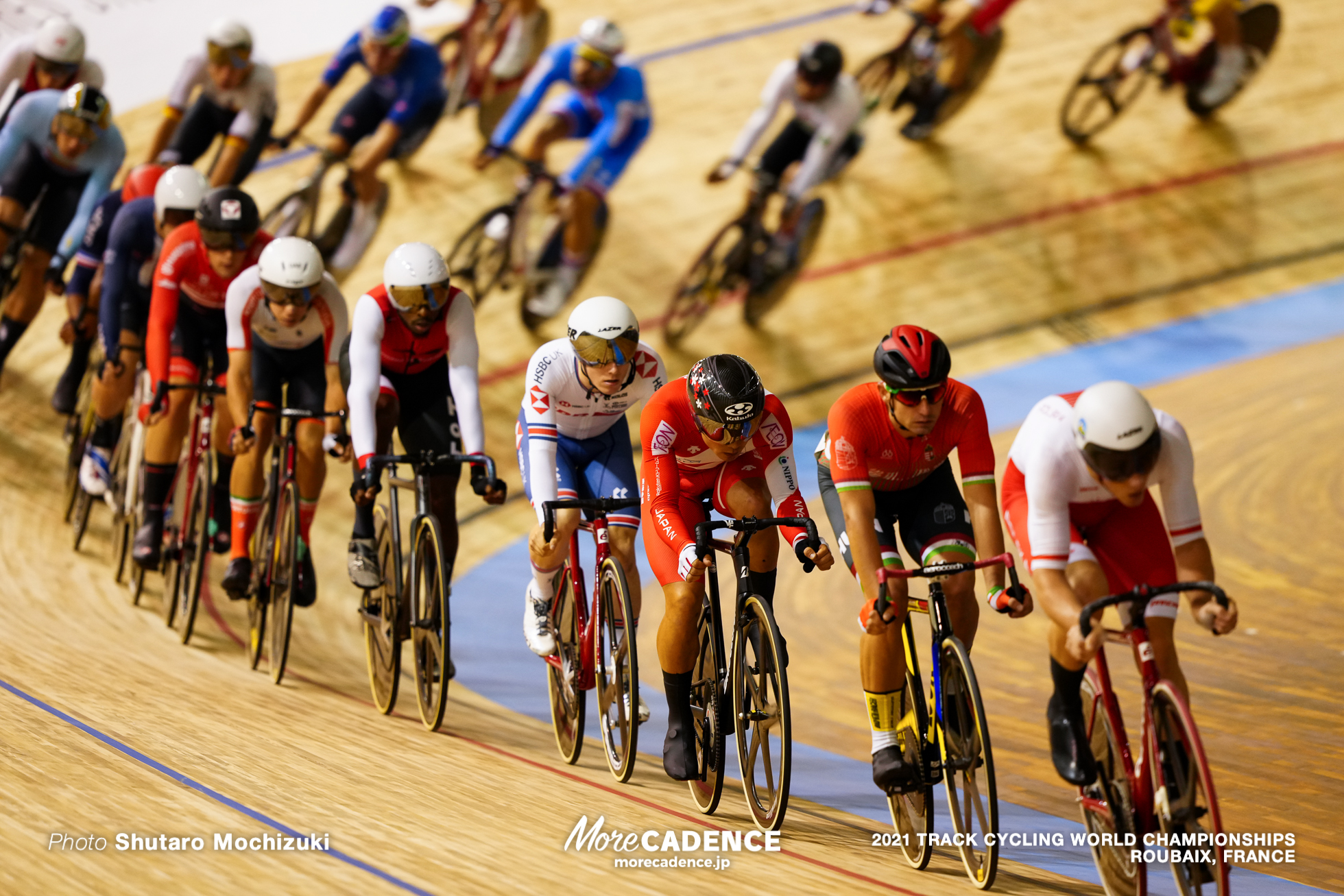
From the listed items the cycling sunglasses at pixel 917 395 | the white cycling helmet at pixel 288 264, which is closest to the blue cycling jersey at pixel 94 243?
the white cycling helmet at pixel 288 264

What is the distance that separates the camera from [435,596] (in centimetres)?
401

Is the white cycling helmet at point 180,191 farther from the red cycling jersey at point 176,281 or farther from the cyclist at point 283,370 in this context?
the cyclist at point 283,370

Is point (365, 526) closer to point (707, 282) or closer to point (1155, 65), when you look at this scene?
point (707, 282)

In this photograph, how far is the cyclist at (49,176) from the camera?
573 centimetres

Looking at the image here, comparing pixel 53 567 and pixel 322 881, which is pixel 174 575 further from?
pixel 322 881

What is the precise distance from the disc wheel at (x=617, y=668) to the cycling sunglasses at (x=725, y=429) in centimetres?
47

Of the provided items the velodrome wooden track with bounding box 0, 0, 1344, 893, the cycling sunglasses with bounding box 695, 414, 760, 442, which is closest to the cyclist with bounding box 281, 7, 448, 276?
the velodrome wooden track with bounding box 0, 0, 1344, 893

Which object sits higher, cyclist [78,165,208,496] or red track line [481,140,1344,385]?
red track line [481,140,1344,385]

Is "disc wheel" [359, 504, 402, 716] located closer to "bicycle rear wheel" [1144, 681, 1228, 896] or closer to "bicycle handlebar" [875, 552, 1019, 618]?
"bicycle handlebar" [875, 552, 1019, 618]

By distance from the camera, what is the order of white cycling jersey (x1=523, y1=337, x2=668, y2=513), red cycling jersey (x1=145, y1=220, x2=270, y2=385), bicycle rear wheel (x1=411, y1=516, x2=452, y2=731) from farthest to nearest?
red cycling jersey (x1=145, y1=220, x2=270, y2=385)
bicycle rear wheel (x1=411, y1=516, x2=452, y2=731)
white cycling jersey (x1=523, y1=337, x2=668, y2=513)

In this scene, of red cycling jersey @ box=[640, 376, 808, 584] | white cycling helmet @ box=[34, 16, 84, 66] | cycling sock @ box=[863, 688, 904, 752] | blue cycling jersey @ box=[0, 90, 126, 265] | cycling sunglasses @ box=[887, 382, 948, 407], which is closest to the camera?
cycling sunglasses @ box=[887, 382, 948, 407]

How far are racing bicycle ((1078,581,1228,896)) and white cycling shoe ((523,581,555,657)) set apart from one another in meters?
1.55

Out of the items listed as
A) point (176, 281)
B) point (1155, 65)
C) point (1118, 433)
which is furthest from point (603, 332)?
point (1155, 65)

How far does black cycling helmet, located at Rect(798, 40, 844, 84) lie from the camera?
7.55m
